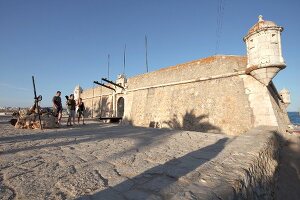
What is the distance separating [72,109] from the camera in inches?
357

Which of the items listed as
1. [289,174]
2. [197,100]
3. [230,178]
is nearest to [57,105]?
[197,100]

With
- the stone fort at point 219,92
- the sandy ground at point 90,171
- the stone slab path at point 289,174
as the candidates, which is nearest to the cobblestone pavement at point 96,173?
the sandy ground at point 90,171

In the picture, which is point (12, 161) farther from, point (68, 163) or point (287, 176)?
point (287, 176)

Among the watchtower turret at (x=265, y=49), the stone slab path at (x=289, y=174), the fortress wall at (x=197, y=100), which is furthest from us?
the fortress wall at (x=197, y=100)

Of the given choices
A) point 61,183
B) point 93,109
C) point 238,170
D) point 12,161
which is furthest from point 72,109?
point 93,109

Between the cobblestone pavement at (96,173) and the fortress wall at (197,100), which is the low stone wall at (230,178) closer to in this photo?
the cobblestone pavement at (96,173)

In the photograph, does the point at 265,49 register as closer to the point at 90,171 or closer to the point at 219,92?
the point at 219,92

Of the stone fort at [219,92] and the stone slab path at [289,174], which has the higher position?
the stone fort at [219,92]

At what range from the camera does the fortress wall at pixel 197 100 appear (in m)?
8.95

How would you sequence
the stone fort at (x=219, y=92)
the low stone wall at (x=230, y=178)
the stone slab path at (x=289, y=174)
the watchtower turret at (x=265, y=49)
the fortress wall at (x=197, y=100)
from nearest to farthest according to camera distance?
the low stone wall at (x=230, y=178)
the stone slab path at (x=289, y=174)
the watchtower turret at (x=265, y=49)
the stone fort at (x=219, y=92)
the fortress wall at (x=197, y=100)

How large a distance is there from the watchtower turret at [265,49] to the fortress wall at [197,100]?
1.03 meters

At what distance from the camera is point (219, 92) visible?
32.0ft

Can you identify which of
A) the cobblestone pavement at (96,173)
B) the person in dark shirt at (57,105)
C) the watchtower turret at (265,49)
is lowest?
the cobblestone pavement at (96,173)

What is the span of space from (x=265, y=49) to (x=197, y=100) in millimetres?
4109
